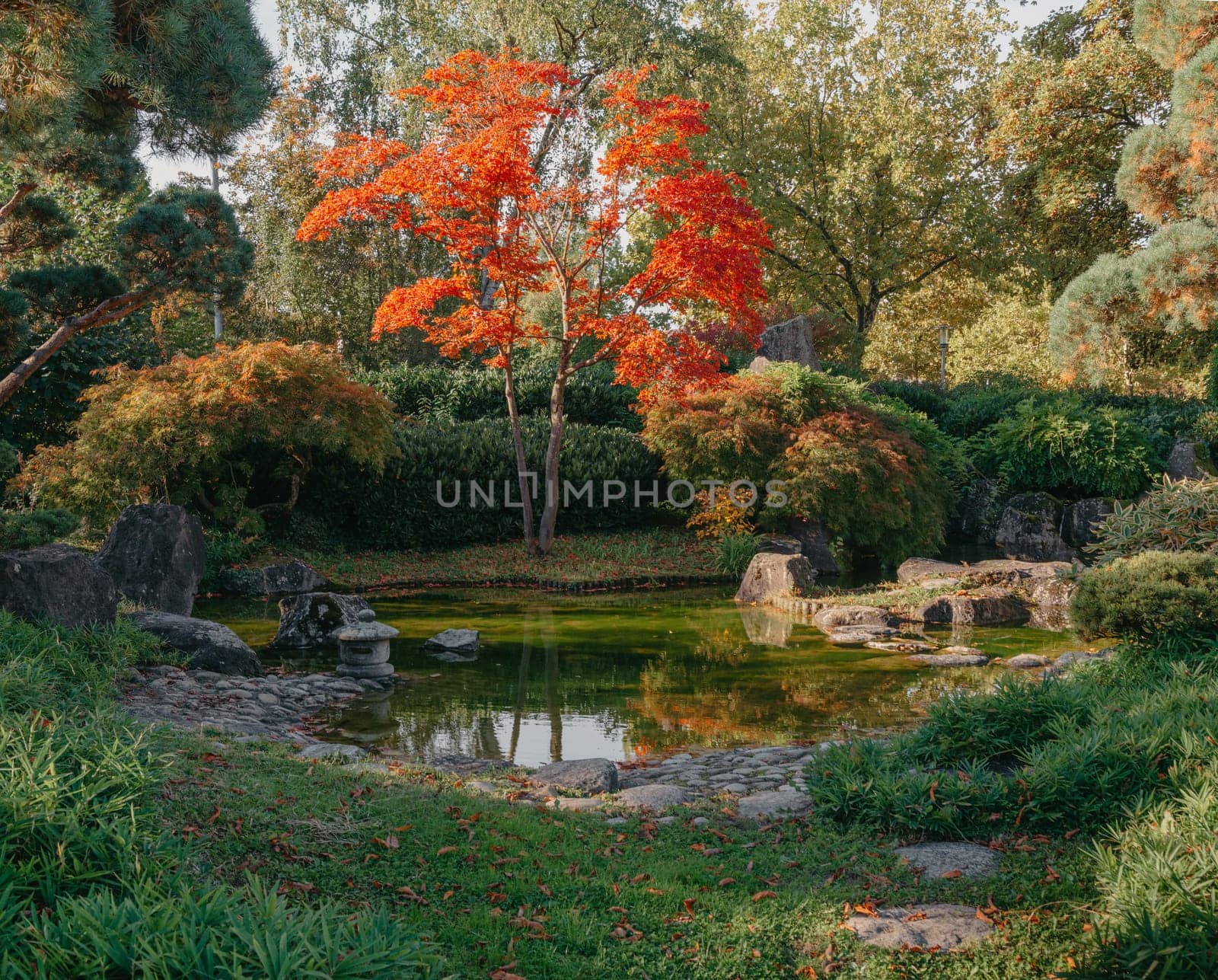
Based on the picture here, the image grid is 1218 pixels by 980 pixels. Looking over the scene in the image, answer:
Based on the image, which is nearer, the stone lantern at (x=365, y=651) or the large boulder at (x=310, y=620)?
the stone lantern at (x=365, y=651)

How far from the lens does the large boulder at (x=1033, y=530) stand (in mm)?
15062

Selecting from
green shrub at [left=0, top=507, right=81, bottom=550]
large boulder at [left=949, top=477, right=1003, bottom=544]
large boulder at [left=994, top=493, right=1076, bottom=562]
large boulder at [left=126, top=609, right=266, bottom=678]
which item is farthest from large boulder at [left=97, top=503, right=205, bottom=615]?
large boulder at [left=949, top=477, right=1003, bottom=544]

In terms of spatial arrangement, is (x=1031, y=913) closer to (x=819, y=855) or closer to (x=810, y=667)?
(x=819, y=855)

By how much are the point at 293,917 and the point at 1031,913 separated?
8.08 feet


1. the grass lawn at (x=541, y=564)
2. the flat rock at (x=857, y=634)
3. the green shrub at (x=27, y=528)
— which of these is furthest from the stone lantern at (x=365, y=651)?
the grass lawn at (x=541, y=564)

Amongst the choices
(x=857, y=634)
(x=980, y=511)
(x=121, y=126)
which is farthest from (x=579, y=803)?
(x=980, y=511)

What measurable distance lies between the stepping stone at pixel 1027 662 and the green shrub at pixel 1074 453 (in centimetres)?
981

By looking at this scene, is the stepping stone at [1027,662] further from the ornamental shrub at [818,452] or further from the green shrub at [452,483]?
the green shrub at [452,483]

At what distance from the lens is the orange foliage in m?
11.5

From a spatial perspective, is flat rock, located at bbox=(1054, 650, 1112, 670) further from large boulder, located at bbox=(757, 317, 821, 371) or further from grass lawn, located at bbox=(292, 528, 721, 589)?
large boulder, located at bbox=(757, 317, 821, 371)

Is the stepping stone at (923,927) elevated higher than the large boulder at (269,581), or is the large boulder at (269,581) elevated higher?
the large boulder at (269,581)

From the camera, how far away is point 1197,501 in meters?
7.41

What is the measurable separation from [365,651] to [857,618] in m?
4.97

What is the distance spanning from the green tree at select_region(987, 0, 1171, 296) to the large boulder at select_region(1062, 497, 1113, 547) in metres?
6.71
